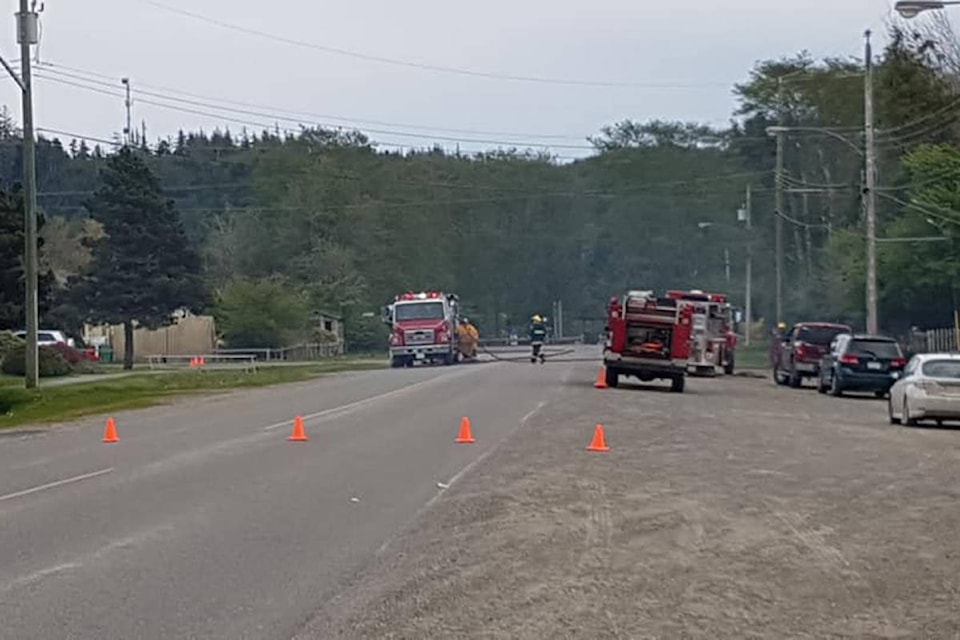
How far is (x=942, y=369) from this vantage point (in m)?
30.2

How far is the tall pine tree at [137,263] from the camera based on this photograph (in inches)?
2896

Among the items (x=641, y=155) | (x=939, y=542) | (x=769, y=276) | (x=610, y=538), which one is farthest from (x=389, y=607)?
(x=641, y=155)

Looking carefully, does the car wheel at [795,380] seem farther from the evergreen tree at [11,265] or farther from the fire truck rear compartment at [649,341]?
the evergreen tree at [11,265]

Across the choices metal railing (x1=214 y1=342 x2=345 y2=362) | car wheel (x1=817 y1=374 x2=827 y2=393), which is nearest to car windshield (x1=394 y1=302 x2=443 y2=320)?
metal railing (x1=214 y1=342 x2=345 y2=362)

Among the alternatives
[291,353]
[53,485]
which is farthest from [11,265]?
[291,353]

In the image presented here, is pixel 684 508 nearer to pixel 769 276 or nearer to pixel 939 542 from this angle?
pixel 939 542

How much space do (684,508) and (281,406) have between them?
20698 millimetres

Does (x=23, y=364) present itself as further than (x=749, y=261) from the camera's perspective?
No

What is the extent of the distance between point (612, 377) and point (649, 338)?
73.3 inches

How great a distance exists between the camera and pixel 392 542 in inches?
557

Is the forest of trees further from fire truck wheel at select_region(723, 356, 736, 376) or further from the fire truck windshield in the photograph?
the fire truck windshield

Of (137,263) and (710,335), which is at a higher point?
(137,263)

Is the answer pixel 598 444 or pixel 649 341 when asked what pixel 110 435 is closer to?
pixel 598 444

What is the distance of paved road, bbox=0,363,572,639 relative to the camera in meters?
10.9
